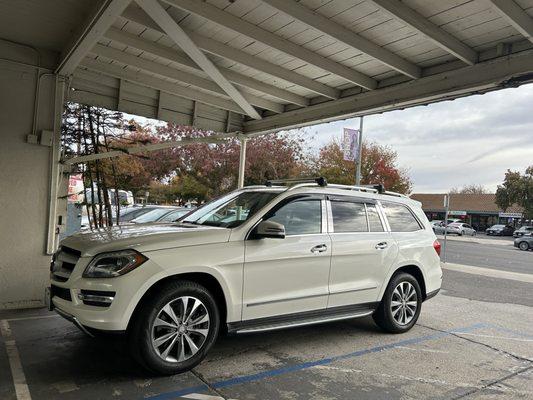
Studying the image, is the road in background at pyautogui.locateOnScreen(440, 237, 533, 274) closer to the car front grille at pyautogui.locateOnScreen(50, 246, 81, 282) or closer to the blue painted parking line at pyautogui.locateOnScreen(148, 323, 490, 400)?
the blue painted parking line at pyautogui.locateOnScreen(148, 323, 490, 400)

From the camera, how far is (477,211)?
62.9m

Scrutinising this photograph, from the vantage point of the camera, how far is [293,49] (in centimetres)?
628

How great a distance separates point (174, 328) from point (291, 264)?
4.68ft

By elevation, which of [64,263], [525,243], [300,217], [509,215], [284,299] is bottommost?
[525,243]

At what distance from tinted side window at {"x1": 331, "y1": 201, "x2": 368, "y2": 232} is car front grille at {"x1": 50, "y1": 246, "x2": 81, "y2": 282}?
2.89 m

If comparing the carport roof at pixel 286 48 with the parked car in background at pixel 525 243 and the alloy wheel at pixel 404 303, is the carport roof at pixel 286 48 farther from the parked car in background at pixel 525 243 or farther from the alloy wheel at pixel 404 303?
the parked car in background at pixel 525 243

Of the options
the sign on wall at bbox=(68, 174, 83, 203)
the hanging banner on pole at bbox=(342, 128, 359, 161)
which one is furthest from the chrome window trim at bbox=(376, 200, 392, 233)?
the hanging banner on pole at bbox=(342, 128, 359, 161)

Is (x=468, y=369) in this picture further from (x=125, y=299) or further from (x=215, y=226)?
(x=125, y=299)

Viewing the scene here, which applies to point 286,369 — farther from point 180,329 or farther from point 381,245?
point 381,245

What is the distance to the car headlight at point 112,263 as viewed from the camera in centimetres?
404

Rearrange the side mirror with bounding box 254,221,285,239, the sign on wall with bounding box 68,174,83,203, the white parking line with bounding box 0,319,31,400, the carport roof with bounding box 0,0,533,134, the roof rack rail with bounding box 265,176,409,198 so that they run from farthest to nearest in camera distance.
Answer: the sign on wall with bounding box 68,174,83,203
the roof rack rail with bounding box 265,176,409,198
the carport roof with bounding box 0,0,533,134
the side mirror with bounding box 254,221,285,239
the white parking line with bounding box 0,319,31,400

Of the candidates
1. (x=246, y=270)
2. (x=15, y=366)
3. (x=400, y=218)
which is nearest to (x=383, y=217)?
(x=400, y=218)

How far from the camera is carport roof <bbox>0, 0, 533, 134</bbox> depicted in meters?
5.14

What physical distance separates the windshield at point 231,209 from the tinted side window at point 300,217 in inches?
8.6
